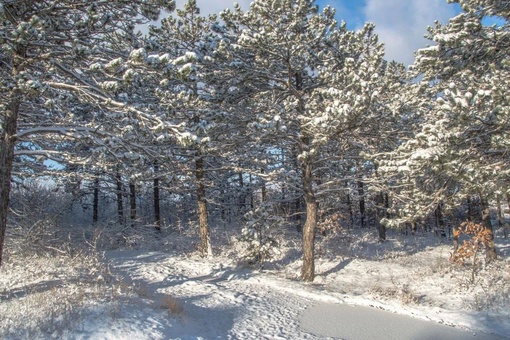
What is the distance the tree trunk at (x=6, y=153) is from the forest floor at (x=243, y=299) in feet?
5.03

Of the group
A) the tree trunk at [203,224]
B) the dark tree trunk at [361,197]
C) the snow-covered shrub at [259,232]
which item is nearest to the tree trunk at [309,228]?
the snow-covered shrub at [259,232]

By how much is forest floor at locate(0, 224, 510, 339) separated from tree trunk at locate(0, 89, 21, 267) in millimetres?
1532

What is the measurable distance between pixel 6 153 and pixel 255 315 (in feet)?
18.6

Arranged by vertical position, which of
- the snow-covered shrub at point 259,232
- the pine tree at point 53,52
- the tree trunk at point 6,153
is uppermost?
the pine tree at point 53,52

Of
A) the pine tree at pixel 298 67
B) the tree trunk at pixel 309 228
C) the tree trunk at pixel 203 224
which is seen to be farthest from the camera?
the tree trunk at pixel 203 224

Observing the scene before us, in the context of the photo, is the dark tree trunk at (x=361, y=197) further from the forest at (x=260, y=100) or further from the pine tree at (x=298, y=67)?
the pine tree at (x=298, y=67)

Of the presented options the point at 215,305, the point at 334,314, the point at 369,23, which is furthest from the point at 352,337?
the point at 369,23

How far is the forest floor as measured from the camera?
5520mm

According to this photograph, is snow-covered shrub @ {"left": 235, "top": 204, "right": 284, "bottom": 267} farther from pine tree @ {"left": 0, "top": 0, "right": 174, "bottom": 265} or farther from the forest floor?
pine tree @ {"left": 0, "top": 0, "right": 174, "bottom": 265}

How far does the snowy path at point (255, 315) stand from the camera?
5.93 m

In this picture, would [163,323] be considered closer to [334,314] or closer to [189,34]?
[334,314]

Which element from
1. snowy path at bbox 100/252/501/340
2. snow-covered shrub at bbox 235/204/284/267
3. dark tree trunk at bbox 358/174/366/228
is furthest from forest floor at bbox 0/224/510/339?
dark tree trunk at bbox 358/174/366/228

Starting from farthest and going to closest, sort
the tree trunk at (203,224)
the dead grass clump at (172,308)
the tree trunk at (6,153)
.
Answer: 1. the tree trunk at (203,224)
2. the dead grass clump at (172,308)
3. the tree trunk at (6,153)

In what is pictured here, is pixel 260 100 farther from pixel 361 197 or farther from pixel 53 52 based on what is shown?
pixel 53 52
